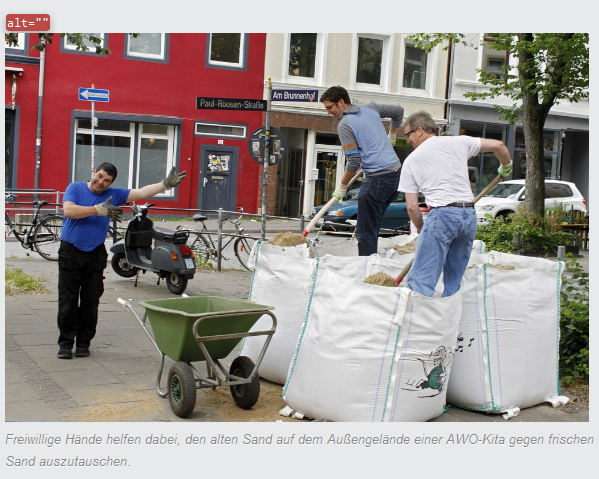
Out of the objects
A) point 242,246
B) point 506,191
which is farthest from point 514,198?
point 242,246

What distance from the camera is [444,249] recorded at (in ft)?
16.3

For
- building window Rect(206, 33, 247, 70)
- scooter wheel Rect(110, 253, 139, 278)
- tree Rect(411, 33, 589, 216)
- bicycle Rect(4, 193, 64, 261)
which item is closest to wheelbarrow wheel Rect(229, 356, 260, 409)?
scooter wheel Rect(110, 253, 139, 278)

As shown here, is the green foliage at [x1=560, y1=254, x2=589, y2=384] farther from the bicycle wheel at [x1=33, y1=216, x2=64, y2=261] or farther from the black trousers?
the bicycle wheel at [x1=33, y1=216, x2=64, y2=261]

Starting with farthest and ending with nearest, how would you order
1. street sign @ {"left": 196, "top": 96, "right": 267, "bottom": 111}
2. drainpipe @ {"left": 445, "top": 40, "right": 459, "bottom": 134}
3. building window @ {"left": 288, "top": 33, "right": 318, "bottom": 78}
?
1. drainpipe @ {"left": 445, "top": 40, "right": 459, "bottom": 134}
2. building window @ {"left": 288, "top": 33, "right": 318, "bottom": 78}
3. street sign @ {"left": 196, "top": 96, "right": 267, "bottom": 111}

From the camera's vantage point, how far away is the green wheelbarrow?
4648mm

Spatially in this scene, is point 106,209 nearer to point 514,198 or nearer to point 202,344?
point 202,344

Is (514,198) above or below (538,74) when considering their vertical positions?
below

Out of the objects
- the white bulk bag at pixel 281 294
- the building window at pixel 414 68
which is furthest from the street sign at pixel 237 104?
the building window at pixel 414 68

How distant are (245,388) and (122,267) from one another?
5.80 metres

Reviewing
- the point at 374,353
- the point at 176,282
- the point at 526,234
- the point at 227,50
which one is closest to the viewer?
the point at 374,353

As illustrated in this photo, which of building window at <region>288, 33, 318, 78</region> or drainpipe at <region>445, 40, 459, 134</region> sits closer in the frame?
building window at <region>288, 33, 318, 78</region>

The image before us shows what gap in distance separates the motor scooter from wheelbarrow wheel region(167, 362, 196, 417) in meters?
4.48

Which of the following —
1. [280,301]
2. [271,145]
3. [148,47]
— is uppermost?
[148,47]

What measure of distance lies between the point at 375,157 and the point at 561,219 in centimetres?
1151
